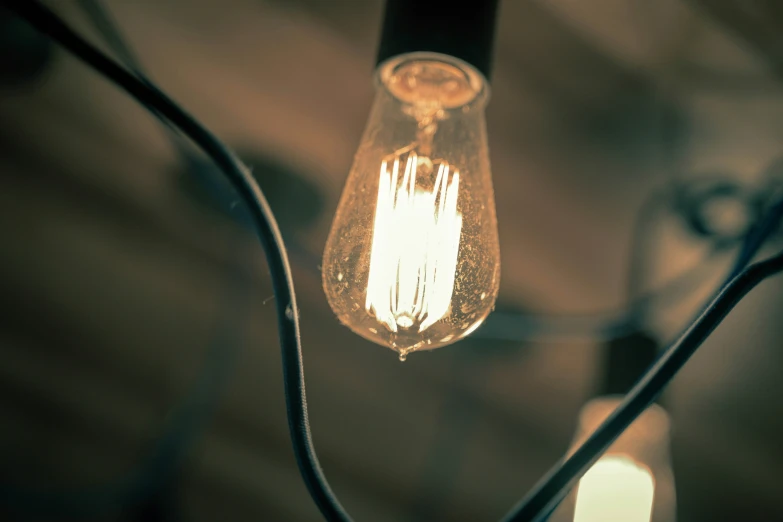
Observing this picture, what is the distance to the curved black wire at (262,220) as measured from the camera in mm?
216

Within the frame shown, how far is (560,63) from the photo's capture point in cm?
63

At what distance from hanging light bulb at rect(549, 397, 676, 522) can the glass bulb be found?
368mm

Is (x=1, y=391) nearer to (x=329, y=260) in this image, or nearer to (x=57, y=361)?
(x=57, y=361)

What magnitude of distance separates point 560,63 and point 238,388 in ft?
1.60

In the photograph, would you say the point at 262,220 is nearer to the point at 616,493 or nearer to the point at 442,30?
the point at 442,30

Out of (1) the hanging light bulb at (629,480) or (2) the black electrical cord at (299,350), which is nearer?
(2) the black electrical cord at (299,350)

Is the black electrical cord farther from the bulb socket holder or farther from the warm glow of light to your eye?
the warm glow of light

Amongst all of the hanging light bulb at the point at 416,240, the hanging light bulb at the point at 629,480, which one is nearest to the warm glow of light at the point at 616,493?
the hanging light bulb at the point at 629,480

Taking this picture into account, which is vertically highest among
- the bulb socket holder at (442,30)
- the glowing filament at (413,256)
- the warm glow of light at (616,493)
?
the bulb socket holder at (442,30)

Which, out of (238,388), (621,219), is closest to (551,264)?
(621,219)

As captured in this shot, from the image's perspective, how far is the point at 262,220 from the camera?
24 centimetres

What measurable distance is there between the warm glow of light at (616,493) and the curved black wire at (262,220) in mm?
461

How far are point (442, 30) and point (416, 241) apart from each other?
96mm

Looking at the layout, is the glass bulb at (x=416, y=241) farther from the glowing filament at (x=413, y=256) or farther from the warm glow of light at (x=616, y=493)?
the warm glow of light at (x=616, y=493)
